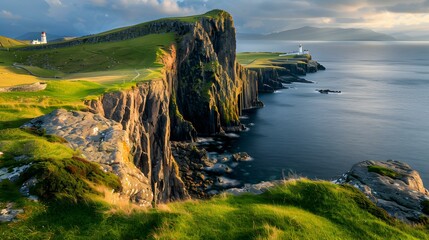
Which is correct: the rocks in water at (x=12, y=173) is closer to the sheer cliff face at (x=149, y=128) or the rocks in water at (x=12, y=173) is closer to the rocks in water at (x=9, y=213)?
the rocks in water at (x=9, y=213)

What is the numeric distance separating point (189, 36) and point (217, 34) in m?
20.8

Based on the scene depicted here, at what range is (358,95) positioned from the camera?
15575cm

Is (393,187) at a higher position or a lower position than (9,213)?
lower

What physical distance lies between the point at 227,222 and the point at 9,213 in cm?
872

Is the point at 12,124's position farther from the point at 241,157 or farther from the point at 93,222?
the point at 241,157

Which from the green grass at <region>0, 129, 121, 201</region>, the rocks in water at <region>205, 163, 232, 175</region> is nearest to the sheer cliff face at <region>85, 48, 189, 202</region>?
the rocks in water at <region>205, 163, 232, 175</region>

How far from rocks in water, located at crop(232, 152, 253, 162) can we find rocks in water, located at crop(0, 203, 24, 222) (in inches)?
2421

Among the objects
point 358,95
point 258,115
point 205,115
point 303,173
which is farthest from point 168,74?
point 358,95

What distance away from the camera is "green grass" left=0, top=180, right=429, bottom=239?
37.5 feet

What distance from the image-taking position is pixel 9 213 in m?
11.9

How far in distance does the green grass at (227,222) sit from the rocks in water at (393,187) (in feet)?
8.30

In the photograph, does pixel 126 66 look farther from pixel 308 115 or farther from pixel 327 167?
pixel 308 115

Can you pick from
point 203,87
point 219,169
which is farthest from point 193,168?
point 203,87

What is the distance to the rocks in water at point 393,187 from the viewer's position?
1661 cm
